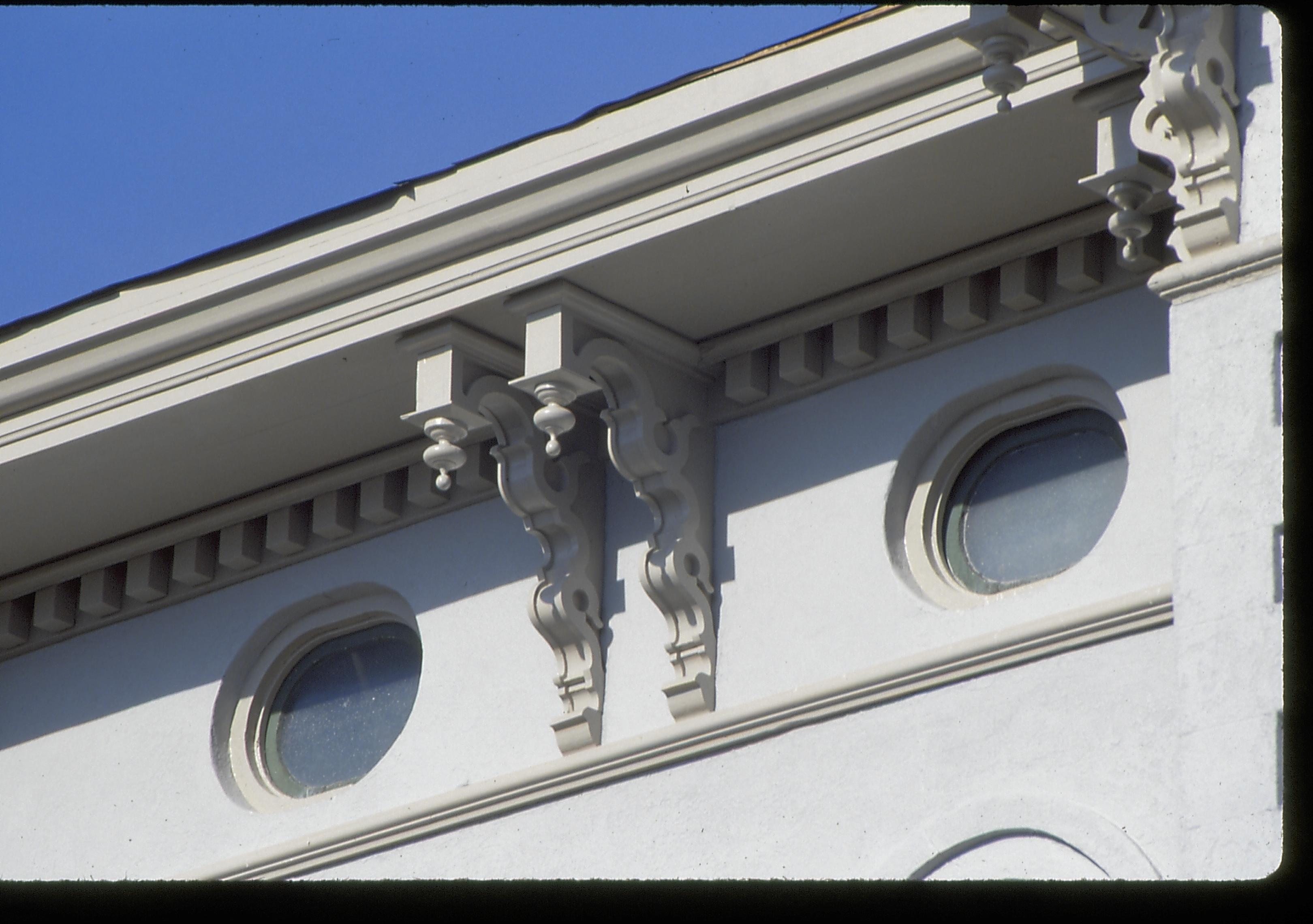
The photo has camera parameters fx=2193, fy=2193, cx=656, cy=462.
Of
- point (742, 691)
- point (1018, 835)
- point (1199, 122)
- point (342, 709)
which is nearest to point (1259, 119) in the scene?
point (1199, 122)

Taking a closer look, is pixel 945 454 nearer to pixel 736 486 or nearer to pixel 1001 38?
pixel 736 486

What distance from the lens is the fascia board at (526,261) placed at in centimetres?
748

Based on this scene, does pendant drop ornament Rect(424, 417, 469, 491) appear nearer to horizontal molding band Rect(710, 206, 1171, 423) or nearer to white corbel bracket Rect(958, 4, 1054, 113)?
horizontal molding band Rect(710, 206, 1171, 423)

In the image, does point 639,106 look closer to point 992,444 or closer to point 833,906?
point 992,444

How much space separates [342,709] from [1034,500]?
11.6 ft

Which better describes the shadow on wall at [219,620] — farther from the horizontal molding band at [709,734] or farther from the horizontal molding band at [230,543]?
the horizontal molding band at [709,734]

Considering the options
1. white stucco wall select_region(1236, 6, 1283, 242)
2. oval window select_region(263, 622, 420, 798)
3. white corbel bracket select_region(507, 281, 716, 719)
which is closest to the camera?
white stucco wall select_region(1236, 6, 1283, 242)

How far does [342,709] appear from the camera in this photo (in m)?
10.1

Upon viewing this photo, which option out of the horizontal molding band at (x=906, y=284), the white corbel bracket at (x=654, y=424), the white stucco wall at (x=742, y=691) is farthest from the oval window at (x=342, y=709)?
the horizontal molding band at (x=906, y=284)

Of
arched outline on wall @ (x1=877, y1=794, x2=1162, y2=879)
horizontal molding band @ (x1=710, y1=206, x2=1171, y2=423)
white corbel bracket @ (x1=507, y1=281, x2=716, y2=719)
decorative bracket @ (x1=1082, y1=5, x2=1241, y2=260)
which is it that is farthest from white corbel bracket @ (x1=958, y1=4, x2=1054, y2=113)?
arched outline on wall @ (x1=877, y1=794, x2=1162, y2=879)

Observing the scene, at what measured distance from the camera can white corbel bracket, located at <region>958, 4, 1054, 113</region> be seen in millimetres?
6793

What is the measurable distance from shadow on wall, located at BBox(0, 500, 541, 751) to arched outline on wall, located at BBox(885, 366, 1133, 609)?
182cm

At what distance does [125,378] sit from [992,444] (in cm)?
383

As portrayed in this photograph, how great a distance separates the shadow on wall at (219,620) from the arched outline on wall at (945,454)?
182 centimetres
